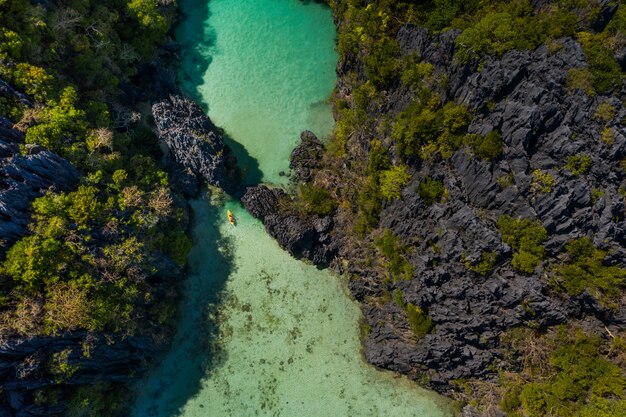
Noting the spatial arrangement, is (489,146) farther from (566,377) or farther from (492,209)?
(566,377)

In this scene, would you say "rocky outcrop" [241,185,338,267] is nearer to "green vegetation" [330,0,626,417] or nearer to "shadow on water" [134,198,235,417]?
"shadow on water" [134,198,235,417]

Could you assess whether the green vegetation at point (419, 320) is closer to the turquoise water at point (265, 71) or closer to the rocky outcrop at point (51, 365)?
the turquoise water at point (265, 71)

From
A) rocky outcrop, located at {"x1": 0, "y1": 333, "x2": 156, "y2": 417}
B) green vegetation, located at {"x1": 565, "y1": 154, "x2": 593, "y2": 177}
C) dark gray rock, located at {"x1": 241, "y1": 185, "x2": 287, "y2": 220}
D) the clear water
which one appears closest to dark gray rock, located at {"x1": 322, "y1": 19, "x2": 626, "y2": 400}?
green vegetation, located at {"x1": 565, "y1": 154, "x2": 593, "y2": 177}

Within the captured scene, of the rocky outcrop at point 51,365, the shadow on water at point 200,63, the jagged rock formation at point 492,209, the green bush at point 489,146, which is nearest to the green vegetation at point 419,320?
the jagged rock formation at point 492,209

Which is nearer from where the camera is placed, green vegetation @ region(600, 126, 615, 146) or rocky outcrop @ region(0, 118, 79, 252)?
green vegetation @ region(600, 126, 615, 146)

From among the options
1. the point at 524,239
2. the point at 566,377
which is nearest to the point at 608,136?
the point at 524,239
